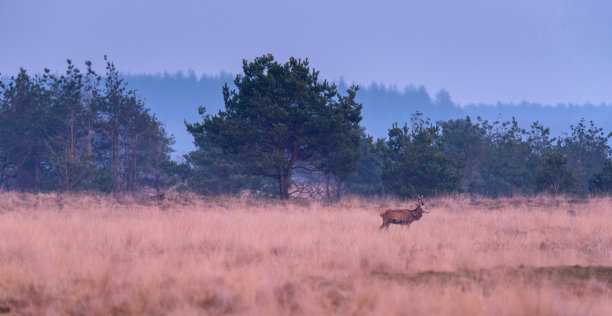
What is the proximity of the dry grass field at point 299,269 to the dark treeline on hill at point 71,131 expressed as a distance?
2363 cm

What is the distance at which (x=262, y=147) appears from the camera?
26766 millimetres

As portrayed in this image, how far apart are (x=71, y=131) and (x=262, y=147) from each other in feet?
58.3

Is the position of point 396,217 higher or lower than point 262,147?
lower

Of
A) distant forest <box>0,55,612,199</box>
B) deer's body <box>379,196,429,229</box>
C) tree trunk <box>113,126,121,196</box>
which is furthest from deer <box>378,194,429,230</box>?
tree trunk <box>113,126,121,196</box>

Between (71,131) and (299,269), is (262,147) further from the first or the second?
(299,269)

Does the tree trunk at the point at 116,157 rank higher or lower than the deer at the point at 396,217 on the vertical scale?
higher

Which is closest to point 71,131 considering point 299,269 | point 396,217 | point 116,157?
point 116,157

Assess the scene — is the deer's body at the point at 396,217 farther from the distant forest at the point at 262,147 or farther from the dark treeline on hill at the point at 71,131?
the dark treeline on hill at the point at 71,131

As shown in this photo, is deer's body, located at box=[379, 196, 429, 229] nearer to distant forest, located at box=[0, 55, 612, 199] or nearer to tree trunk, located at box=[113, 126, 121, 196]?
distant forest, located at box=[0, 55, 612, 199]

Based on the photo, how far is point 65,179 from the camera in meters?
31.0

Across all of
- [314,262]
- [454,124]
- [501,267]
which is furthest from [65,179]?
[454,124]

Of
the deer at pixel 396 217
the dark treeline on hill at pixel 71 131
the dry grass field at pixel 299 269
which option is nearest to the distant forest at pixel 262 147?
the dark treeline on hill at pixel 71 131

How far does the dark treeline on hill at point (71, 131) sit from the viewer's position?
34844 mm

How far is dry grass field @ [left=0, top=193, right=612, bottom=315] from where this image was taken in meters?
5.91
